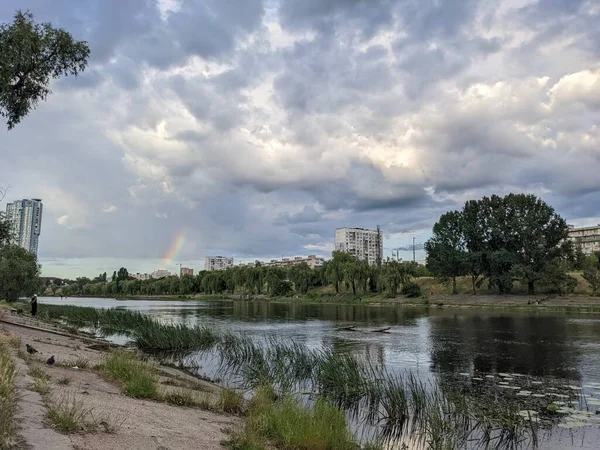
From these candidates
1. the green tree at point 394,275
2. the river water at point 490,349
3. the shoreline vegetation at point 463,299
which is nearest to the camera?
the river water at point 490,349

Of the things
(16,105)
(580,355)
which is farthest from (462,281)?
(16,105)

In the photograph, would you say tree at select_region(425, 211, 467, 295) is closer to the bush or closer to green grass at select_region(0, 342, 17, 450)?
the bush

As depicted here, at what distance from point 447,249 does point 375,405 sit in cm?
7771

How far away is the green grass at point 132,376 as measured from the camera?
12.1 meters

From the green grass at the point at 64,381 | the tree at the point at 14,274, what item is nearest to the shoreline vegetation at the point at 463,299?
the tree at the point at 14,274

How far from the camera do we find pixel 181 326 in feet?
106

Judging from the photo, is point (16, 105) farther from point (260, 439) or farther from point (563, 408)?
point (563, 408)

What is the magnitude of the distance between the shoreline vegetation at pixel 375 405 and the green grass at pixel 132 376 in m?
0.05

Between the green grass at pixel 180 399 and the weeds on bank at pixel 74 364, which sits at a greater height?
the weeds on bank at pixel 74 364

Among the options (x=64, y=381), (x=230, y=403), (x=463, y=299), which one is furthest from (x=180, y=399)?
(x=463, y=299)

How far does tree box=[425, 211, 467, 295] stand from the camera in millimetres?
86188

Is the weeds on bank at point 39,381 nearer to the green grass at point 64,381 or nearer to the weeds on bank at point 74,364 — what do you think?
the green grass at point 64,381

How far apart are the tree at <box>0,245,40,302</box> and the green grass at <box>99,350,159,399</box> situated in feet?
161

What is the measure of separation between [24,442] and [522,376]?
1900cm
